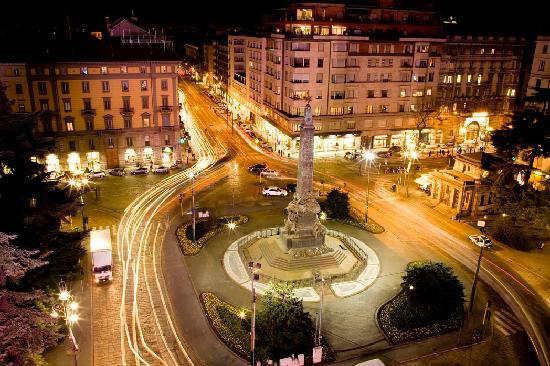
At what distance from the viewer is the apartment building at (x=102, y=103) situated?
7238 cm

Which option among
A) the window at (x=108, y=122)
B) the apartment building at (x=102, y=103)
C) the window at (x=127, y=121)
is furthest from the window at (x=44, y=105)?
the window at (x=127, y=121)

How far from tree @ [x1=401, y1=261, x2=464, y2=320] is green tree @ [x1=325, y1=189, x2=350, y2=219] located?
68.7ft

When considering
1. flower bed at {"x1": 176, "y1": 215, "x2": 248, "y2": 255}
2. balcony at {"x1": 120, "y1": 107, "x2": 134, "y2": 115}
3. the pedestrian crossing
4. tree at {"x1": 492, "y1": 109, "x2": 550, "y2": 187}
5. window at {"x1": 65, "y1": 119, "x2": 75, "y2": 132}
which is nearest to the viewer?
the pedestrian crossing

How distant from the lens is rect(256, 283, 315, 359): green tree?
111ft

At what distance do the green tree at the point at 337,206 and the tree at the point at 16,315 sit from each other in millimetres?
40407

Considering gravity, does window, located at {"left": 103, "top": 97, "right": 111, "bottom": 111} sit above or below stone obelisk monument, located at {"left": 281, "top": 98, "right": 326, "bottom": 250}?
above

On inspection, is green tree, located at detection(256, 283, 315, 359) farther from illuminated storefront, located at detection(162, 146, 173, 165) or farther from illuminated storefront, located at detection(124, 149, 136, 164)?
illuminated storefront, located at detection(124, 149, 136, 164)

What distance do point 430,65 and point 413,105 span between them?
8.85 metres

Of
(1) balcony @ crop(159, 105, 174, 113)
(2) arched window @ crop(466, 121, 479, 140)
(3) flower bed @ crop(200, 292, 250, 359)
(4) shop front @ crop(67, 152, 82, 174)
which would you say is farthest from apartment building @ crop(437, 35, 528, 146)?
(3) flower bed @ crop(200, 292, 250, 359)

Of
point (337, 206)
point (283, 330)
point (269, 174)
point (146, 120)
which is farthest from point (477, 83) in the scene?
Result: point (283, 330)

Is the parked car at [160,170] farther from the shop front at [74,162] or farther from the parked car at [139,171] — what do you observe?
the shop front at [74,162]

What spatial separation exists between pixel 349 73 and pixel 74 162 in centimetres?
5381

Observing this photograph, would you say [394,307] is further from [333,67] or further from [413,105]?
[413,105]

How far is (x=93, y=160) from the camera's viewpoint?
7900cm
